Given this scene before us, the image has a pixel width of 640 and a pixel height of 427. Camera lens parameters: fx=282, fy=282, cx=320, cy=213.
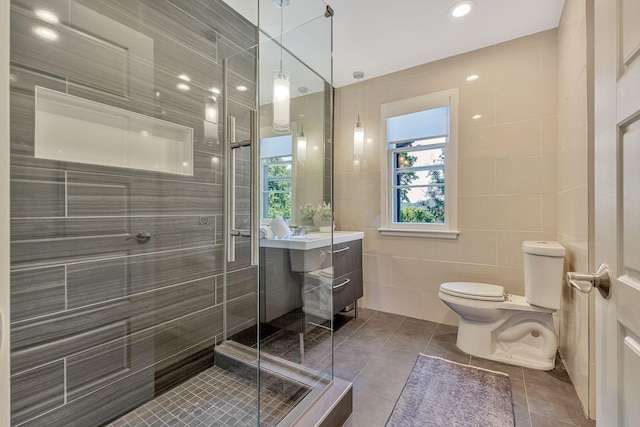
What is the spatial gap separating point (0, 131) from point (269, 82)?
148 centimetres

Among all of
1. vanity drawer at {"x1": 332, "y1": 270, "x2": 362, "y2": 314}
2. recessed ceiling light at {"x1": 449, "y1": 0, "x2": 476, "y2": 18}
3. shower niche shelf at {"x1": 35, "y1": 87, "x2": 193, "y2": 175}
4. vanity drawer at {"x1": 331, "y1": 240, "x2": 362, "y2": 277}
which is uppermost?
recessed ceiling light at {"x1": 449, "y1": 0, "x2": 476, "y2": 18}

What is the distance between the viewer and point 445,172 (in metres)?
2.62

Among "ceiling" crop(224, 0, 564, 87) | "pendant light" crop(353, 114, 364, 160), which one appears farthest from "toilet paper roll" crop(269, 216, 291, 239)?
"pendant light" crop(353, 114, 364, 160)

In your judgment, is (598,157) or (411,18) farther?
(411,18)

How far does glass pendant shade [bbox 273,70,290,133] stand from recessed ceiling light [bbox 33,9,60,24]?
1.01 m

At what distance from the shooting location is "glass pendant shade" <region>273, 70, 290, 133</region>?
5.77 ft

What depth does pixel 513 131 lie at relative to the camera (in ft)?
7.61

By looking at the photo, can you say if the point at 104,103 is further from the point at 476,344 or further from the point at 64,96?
the point at 476,344

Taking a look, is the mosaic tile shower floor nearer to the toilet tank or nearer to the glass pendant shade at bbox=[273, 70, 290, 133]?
the glass pendant shade at bbox=[273, 70, 290, 133]

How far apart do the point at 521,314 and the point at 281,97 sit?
7.32 ft

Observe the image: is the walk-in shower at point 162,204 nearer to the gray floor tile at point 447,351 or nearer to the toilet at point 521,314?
the gray floor tile at point 447,351

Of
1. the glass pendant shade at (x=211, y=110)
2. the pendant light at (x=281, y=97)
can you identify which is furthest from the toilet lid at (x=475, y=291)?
the glass pendant shade at (x=211, y=110)

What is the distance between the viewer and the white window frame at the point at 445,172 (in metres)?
2.56

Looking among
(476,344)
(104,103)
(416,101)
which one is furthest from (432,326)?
(104,103)
